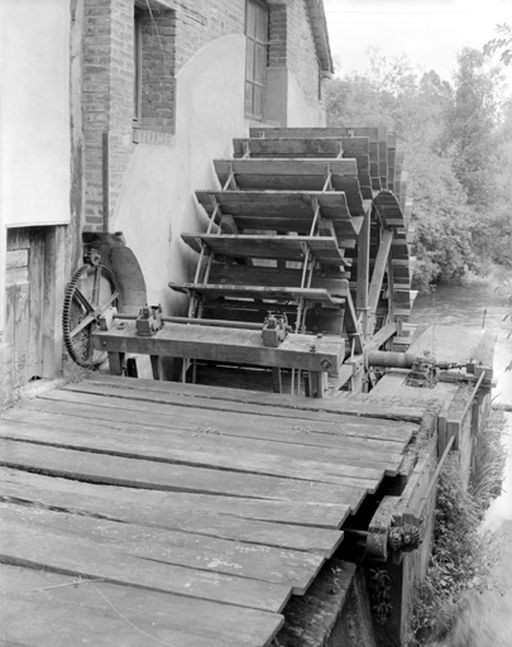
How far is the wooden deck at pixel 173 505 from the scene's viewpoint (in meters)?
2.52

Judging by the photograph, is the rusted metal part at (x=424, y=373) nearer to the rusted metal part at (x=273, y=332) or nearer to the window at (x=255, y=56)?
the rusted metal part at (x=273, y=332)

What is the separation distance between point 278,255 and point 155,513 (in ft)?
13.9

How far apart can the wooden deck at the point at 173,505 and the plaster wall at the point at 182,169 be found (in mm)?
1641

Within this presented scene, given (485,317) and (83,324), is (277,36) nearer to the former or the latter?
(83,324)

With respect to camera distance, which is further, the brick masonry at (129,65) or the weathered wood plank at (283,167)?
the weathered wood plank at (283,167)

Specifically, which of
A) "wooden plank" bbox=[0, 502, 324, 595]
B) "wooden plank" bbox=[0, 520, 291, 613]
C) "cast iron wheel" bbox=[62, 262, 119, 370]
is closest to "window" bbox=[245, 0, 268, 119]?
"cast iron wheel" bbox=[62, 262, 119, 370]

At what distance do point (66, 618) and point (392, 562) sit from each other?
197cm

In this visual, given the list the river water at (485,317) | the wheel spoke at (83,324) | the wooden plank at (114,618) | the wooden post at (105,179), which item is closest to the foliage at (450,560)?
the river water at (485,317)

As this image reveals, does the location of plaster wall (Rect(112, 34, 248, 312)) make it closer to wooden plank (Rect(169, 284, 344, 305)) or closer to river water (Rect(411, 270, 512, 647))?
wooden plank (Rect(169, 284, 344, 305))

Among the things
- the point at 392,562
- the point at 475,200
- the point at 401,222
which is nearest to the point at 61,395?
the point at 392,562

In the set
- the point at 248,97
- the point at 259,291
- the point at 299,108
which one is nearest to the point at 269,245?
the point at 259,291

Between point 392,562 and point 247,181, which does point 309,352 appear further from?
point 247,181

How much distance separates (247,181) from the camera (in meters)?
7.71

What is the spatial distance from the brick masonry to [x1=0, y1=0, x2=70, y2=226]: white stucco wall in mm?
275
